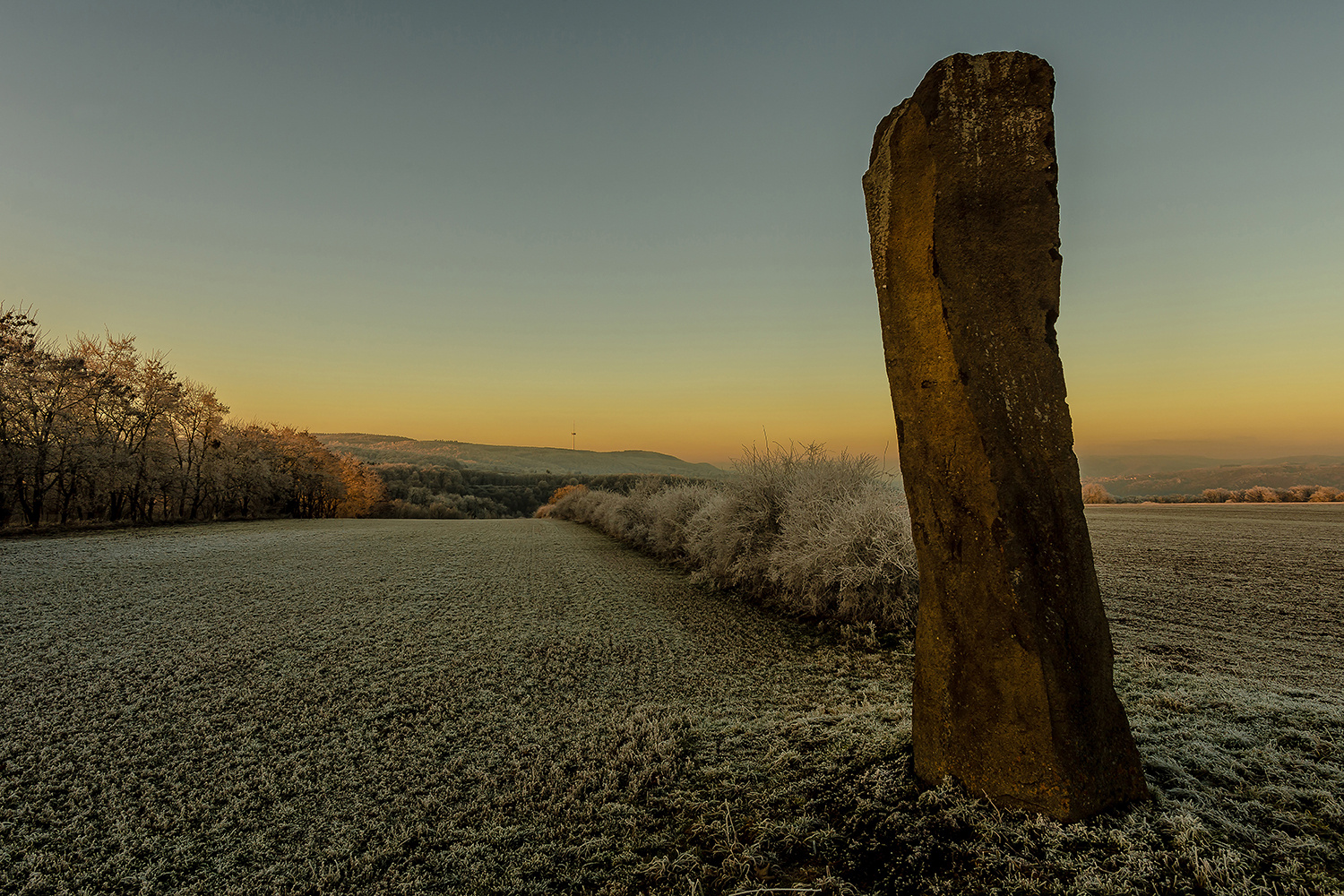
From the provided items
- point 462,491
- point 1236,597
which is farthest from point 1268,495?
point 462,491

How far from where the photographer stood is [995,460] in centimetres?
223

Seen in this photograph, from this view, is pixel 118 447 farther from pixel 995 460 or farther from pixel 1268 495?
pixel 1268 495

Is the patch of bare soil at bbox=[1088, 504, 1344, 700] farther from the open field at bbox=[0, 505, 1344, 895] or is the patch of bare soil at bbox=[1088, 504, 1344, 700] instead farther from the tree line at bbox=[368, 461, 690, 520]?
the tree line at bbox=[368, 461, 690, 520]

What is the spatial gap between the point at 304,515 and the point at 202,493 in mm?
9430

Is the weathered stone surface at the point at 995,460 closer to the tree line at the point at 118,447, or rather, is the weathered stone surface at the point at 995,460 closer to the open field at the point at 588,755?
the open field at the point at 588,755

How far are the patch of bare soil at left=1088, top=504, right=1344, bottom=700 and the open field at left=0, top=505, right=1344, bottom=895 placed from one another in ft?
0.21

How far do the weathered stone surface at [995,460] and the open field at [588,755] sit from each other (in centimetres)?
25

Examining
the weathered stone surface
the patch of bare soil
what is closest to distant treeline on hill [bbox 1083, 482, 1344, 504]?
the patch of bare soil

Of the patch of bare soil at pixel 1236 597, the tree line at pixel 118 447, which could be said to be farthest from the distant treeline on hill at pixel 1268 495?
the tree line at pixel 118 447

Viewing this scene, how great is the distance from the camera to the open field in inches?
81.1

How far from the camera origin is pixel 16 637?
5.50 metres

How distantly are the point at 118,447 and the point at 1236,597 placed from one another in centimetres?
3088

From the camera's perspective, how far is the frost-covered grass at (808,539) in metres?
6.46

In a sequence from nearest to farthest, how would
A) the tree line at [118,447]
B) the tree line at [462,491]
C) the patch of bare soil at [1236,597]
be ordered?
the patch of bare soil at [1236,597], the tree line at [118,447], the tree line at [462,491]
